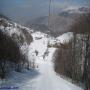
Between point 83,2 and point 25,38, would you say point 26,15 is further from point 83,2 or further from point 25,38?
point 83,2

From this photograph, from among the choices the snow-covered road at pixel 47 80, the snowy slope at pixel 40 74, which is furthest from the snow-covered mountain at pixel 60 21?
the snow-covered road at pixel 47 80

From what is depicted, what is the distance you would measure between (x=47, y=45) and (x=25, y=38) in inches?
11.7

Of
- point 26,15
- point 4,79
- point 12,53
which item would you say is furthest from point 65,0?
point 4,79

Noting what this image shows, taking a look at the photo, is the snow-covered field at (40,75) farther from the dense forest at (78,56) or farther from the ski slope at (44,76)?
the dense forest at (78,56)

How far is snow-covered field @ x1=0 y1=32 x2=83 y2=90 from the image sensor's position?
304 centimetres

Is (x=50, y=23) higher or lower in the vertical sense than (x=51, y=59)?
higher

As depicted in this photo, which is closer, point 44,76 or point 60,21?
point 44,76

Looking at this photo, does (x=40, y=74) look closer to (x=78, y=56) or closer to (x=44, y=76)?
(x=44, y=76)

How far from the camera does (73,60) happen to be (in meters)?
3.28

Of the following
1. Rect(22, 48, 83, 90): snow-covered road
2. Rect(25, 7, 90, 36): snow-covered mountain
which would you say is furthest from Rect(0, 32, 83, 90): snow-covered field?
Rect(25, 7, 90, 36): snow-covered mountain

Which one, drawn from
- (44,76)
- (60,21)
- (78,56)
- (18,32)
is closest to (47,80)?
(44,76)

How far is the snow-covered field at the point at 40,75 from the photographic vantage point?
9.98 ft

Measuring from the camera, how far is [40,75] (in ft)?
10.1

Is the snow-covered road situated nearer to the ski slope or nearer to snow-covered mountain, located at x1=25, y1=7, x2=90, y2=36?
the ski slope
